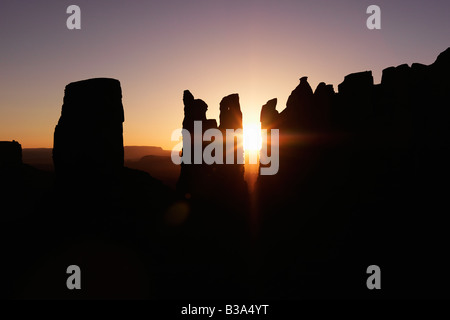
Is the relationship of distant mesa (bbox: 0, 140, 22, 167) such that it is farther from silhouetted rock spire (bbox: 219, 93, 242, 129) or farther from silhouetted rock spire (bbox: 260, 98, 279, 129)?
silhouetted rock spire (bbox: 260, 98, 279, 129)

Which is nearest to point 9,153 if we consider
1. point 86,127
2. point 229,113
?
point 86,127

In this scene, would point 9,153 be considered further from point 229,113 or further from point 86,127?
point 229,113

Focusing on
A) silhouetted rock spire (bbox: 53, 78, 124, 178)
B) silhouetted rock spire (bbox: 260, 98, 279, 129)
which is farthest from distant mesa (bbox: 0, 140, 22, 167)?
silhouetted rock spire (bbox: 260, 98, 279, 129)

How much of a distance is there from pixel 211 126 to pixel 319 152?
61.7ft

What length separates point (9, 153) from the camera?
132 ft

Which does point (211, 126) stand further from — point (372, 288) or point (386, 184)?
point (372, 288)

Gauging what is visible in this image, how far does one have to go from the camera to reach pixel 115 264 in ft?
79.2

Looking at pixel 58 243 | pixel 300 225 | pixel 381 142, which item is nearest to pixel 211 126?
pixel 300 225

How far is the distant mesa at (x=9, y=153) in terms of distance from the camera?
39.9m

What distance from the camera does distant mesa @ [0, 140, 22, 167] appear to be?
1572 inches

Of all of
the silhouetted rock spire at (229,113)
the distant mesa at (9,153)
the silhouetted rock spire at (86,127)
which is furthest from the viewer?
the silhouetted rock spire at (229,113)

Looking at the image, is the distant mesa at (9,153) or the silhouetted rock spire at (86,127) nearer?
the silhouetted rock spire at (86,127)

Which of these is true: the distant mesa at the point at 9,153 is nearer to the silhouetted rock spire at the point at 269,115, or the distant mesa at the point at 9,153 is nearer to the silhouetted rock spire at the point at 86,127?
the silhouetted rock spire at the point at 86,127

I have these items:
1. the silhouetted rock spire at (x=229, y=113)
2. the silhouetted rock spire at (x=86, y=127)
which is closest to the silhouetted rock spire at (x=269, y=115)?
the silhouetted rock spire at (x=229, y=113)
